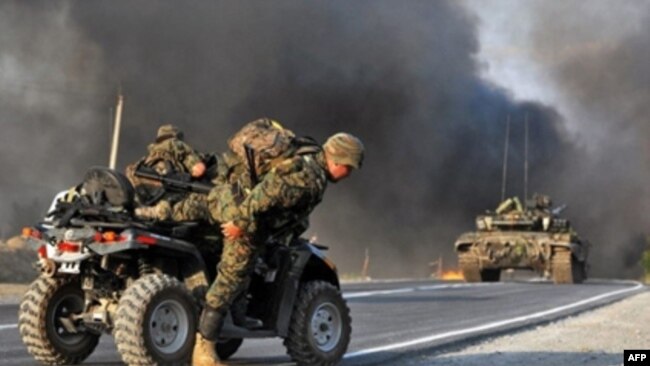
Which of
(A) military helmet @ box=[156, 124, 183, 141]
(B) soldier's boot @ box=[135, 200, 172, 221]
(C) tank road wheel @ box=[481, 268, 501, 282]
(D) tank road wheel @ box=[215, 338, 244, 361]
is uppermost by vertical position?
(C) tank road wheel @ box=[481, 268, 501, 282]

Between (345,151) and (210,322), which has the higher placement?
(345,151)

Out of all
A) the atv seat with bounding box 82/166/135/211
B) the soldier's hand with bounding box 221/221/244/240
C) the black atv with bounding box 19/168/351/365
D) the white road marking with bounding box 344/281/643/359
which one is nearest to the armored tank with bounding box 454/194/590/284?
the white road marking with bounding box 344/281/643/359

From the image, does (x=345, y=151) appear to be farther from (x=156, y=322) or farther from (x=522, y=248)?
(x=522, y=248)

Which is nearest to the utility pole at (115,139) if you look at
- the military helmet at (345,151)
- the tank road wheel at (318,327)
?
the tank road wheel at (318,327)

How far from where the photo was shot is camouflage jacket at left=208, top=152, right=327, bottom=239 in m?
5.70

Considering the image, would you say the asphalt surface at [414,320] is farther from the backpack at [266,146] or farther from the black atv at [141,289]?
the backpack at [266,146]

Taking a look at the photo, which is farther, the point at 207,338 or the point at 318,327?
the point at 318,327

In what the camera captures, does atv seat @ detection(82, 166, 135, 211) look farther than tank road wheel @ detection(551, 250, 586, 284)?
No

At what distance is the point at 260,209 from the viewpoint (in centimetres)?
573

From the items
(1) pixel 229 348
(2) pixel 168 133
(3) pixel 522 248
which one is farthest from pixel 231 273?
(3) pixel 522 248

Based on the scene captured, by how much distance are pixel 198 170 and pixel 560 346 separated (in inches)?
136

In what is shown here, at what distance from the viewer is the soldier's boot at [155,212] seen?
6434 millimetres

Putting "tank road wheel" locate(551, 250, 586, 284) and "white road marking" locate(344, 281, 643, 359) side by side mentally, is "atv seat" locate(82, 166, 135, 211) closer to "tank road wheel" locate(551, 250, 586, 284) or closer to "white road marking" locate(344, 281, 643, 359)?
"white road marking" locate(344, 281, 643, 359)

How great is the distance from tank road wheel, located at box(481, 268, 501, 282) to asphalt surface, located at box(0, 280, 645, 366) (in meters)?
7.83
